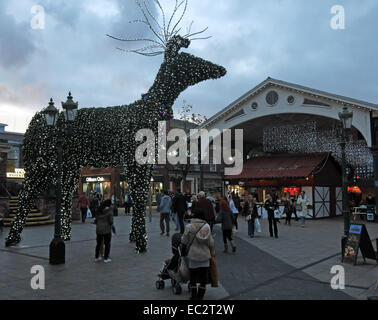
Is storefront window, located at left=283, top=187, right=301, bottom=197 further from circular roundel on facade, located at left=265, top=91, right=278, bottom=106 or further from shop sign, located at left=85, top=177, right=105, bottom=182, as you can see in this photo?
shop sign, located at left=85, top=177, right=105, bottom=182

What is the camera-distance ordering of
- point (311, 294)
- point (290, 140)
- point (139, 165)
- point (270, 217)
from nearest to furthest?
point (311, 294) < point (139, 165) < point (270, 217) < point (290, 140)

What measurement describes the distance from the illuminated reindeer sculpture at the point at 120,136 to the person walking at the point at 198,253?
4.02m

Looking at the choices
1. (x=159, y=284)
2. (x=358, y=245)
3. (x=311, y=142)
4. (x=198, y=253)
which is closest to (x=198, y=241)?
(x=198, y=253)

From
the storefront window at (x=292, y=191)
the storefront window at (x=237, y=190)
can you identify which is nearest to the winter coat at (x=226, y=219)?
the storefront window at (x=292, y=191)

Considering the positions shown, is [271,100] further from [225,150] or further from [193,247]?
[193,247]

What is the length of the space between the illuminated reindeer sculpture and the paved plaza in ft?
4.75

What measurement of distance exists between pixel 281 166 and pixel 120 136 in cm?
1672

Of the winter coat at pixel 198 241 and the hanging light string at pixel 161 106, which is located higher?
the hanging light string at pixel 161 106

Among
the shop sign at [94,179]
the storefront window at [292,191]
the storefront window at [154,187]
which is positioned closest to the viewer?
the storefront window at [292,191]

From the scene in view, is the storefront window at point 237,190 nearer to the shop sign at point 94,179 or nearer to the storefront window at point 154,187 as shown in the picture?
the storefront window at point 154,187

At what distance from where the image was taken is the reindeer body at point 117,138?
29.7 ft

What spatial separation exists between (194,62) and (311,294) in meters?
6.63

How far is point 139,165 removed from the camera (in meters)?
8.98
